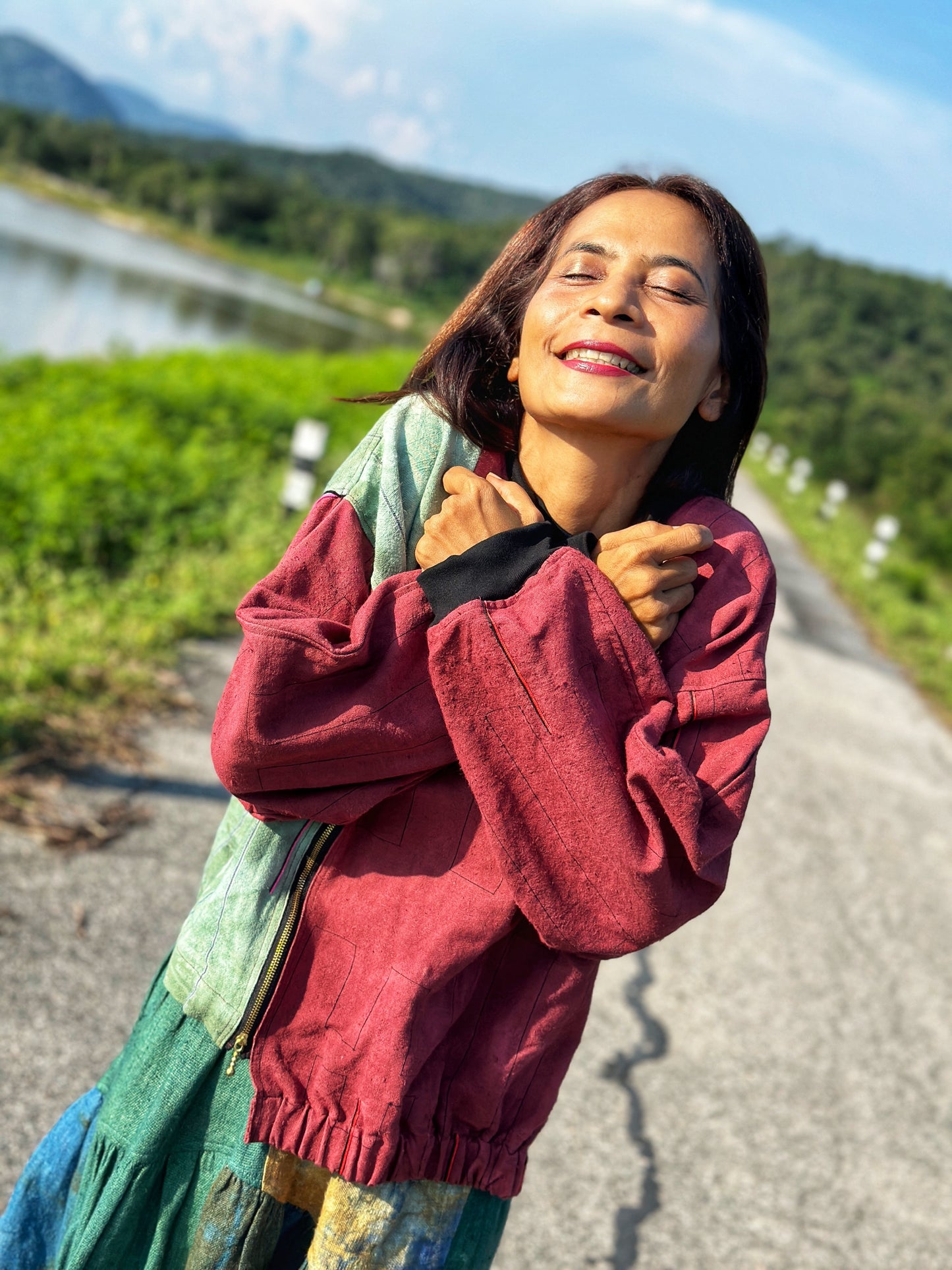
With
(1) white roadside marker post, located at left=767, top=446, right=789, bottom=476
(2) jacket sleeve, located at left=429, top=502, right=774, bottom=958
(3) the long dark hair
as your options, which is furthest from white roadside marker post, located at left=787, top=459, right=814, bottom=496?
(2) jacket sleeve, located at left=429, top=502, right=774, bottom=958

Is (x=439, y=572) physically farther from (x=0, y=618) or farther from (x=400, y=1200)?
(x=0, y=618)

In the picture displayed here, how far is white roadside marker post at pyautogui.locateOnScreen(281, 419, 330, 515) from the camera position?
7.65m

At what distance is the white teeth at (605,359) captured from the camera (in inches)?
57.2

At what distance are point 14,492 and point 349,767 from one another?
17.8 ft

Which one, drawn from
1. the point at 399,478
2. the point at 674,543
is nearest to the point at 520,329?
the point at 399,478

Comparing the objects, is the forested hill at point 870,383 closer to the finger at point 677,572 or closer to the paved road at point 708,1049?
the paved road at point 708,1049

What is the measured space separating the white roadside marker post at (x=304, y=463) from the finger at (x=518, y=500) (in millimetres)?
6267

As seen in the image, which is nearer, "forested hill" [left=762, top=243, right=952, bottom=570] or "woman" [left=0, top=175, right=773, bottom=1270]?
"woman" [left=0, top=175, right=773, bottom=1270]

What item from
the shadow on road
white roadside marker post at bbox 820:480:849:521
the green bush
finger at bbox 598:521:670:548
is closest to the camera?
finger at bbox 598:521:670:548

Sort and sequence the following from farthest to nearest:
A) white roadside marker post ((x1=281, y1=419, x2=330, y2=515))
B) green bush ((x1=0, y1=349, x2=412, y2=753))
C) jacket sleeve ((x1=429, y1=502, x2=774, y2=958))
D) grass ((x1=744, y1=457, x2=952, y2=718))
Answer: grass ((x1=744, y1=457, x2=952, y2=718)) < white roadside marker post ((x1=281, y1=419, x2=330, y2=515)) < green bush ((x1=0, y1=349, x2=412, y2=753)) < jacket sleeve ((x1=429, y1=502, x2=774, y2=958))

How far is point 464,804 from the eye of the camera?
1440 millimetres

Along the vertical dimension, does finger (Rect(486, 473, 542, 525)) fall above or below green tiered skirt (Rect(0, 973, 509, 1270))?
above

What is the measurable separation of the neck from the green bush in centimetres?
292

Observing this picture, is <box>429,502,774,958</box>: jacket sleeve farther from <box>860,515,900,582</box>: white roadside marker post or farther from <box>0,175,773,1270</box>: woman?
<box>860,515,900,582</box>: white roadside marker post
